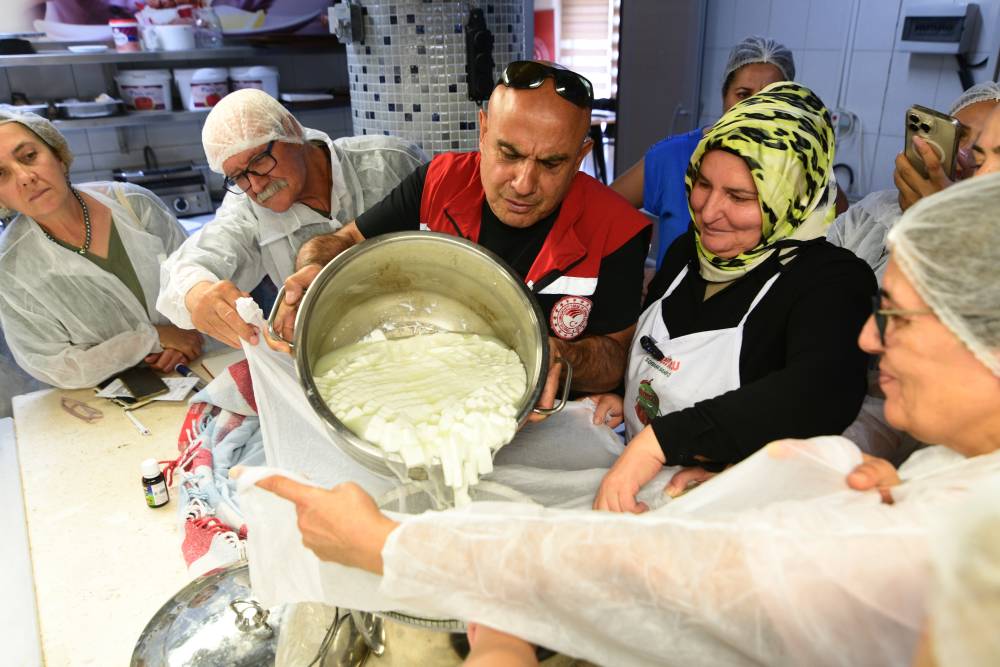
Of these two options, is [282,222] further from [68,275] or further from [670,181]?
[670,181]

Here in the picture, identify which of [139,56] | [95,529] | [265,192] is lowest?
[95,529]

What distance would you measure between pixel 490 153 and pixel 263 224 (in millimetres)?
904

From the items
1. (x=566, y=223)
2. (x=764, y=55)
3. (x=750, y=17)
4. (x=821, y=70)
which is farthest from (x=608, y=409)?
(x=750, y=17)

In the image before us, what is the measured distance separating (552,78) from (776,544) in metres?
1.01

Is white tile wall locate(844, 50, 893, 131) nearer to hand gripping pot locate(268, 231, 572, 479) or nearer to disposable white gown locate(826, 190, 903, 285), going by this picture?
disposable white gown locate(826, 190, 903, 285)

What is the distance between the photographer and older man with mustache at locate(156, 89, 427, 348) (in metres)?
1.69

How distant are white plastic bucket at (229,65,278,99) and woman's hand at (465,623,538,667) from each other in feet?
11.3

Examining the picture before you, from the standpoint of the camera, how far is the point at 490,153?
4.76 feet

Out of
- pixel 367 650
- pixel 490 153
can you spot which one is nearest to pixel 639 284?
pixel 490 153

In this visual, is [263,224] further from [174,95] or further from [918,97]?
[918,97]

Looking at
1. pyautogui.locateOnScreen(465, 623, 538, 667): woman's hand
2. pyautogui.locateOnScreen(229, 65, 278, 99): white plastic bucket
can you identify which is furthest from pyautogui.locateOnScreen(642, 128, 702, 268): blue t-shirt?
pyautogui.locateOnScreen(229, 65, 278, 99): white plastic bucket

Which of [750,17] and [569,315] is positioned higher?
[750,17]

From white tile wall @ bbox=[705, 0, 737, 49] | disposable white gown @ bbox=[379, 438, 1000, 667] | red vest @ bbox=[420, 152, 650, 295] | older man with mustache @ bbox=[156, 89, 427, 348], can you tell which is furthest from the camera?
white tile wall @ bbox=[705, 0, 737, 49]

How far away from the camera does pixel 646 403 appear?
55.0 inches
